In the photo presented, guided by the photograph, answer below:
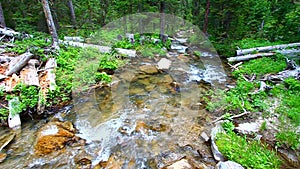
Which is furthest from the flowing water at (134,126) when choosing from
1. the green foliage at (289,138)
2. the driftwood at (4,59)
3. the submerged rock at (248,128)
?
the driftwood at (4,59)

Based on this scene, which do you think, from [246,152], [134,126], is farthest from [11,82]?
[246,152]

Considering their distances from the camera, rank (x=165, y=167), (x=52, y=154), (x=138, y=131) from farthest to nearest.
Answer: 1. (x=138, y=131)
2. (x=52, y=154)
3. (x=165, y=167)

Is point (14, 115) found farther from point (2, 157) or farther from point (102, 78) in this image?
point (102, 78)

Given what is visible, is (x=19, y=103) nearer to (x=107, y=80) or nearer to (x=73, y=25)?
(x=107, y=80)

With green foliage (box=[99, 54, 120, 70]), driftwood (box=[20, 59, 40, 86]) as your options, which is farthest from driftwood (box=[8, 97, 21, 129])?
green foliage (box=[99, 54, 120, 70])

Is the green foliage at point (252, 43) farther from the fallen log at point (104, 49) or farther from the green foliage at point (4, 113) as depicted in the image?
the green foliage at point (4, 113)

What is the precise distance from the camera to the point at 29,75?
728 centimetres

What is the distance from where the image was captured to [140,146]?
5.44 meters

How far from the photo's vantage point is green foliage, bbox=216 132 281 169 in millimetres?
4164

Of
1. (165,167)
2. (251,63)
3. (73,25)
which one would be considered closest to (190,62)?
(251,63)

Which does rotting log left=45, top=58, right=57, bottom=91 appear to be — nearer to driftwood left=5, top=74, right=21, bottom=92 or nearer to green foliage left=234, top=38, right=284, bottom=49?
driftwood left=5, top=74, right=21, bottom=92

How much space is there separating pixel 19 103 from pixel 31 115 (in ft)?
1.87

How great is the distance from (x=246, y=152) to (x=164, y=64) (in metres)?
8.57

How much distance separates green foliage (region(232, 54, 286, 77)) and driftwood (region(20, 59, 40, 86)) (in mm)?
10016
